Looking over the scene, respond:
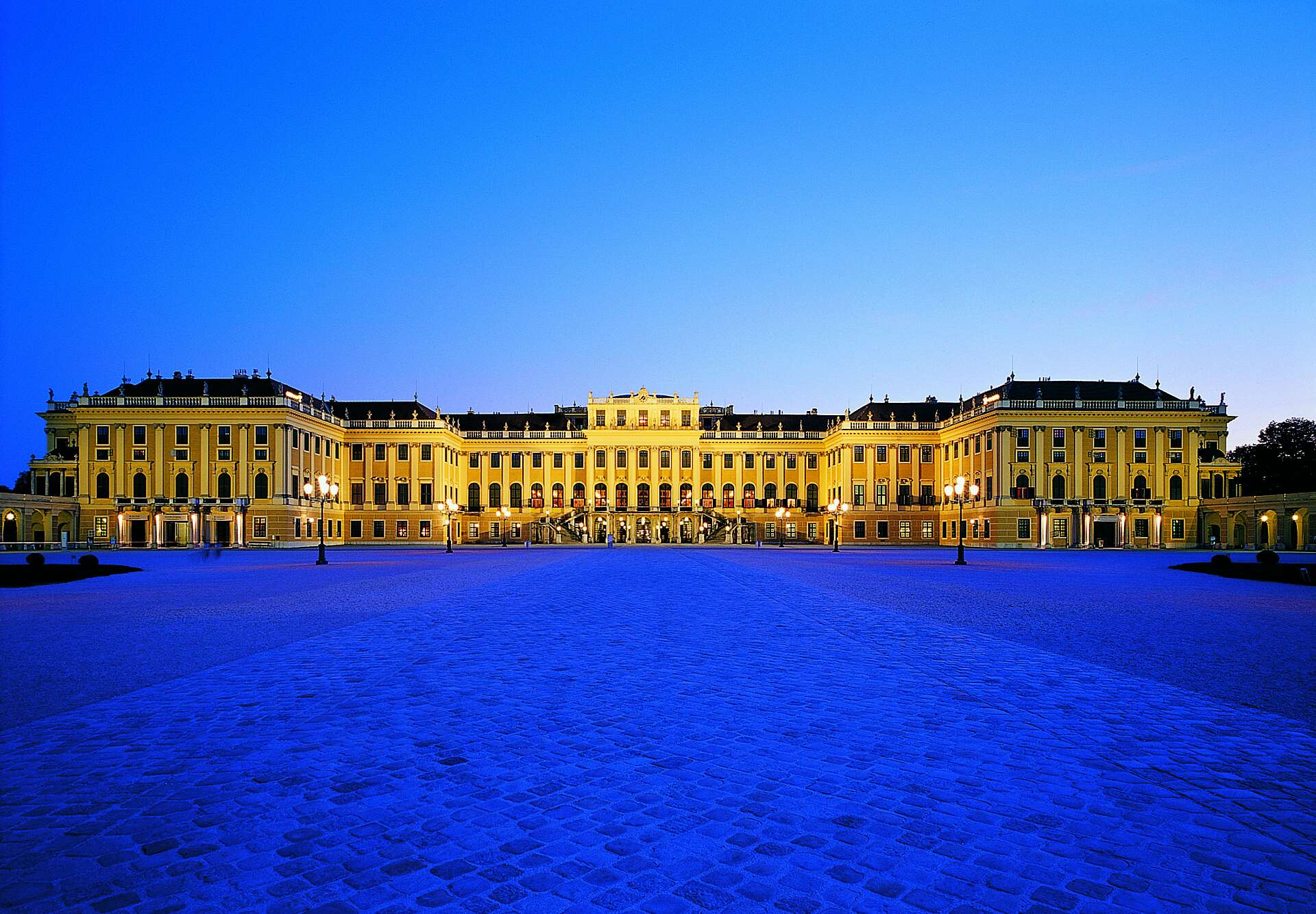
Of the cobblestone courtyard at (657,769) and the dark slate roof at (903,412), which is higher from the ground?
the dark slate roof at (903,412)

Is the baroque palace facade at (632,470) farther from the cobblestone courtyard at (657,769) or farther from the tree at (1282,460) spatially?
the cobblestone courtyard at (657,769)

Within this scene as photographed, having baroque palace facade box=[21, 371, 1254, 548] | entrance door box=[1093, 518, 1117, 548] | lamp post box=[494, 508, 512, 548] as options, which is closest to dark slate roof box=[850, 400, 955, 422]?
baroque palace facade box=[21, 371, 1254, 548]

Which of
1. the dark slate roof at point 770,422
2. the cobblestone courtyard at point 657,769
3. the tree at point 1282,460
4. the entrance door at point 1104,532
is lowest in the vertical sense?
the entrance door at point 1104,532

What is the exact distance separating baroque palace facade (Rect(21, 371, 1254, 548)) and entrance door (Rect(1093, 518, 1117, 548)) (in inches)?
9.3

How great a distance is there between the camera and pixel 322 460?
3191 inches

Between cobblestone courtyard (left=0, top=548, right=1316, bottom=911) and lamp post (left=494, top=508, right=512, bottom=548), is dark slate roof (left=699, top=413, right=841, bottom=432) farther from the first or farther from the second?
cobblestone courtyard (left=0, top=548, right=1316, bottom=911)

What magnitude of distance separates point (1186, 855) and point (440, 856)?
3.67 meters

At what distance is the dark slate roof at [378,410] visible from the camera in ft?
299

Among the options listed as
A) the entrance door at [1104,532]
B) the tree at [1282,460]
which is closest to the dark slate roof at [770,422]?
the entrance door at [1104,532]

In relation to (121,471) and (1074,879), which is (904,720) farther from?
(121,471)

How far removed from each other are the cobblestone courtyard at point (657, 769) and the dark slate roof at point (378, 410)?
81.4 meters

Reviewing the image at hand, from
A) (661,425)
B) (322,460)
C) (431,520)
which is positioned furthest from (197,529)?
(661,425)

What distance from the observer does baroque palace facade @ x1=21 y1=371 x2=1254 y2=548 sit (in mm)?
71250

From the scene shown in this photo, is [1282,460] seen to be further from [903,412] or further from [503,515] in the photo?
[503,515]
